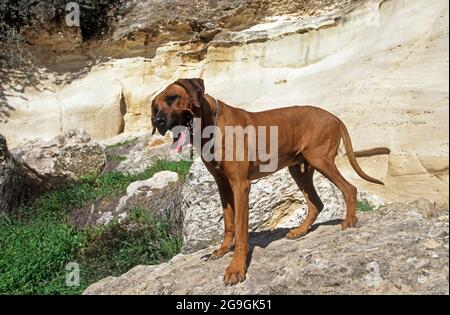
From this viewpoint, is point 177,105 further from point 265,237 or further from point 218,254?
point 265,237

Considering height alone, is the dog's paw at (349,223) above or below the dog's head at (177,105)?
below

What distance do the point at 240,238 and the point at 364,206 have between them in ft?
12.4

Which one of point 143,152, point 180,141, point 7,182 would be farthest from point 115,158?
point 180,141

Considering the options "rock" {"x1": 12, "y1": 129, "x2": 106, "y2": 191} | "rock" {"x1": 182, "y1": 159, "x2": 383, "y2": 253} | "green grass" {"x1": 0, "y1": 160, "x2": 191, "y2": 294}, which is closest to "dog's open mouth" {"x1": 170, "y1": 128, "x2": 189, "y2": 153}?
"rock" {"x1": 182, "y1": 159, "x2": 383, "y2": 253}

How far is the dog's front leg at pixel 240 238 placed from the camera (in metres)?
3.59

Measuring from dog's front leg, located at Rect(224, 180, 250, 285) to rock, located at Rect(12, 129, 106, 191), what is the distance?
270 inches

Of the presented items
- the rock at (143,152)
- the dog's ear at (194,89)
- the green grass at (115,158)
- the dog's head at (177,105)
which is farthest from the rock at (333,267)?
the green grass at (115,158)

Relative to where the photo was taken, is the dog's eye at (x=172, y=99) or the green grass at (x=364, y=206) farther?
the green grass at (x=364, y=206)

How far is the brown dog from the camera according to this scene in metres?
3.66

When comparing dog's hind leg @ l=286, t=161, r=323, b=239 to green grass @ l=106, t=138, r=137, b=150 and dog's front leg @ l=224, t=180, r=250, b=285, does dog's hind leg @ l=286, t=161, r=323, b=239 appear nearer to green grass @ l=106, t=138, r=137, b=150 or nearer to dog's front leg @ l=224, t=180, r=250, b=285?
dog's front leg @ l=224, t=180, r=250, b=285

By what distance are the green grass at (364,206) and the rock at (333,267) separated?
2.31 metres

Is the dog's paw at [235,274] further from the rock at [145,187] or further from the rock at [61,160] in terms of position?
the rock at [61,160]

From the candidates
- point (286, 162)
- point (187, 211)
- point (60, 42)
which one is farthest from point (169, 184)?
point (60, 42)
